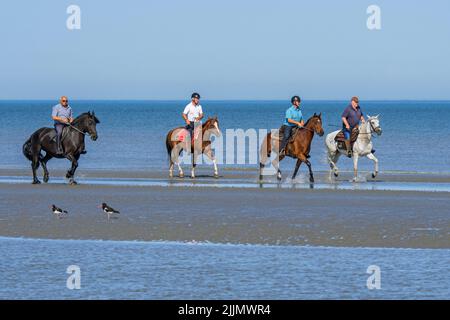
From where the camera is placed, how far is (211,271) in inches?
594

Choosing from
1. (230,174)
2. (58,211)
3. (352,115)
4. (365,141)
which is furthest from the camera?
(230,174)

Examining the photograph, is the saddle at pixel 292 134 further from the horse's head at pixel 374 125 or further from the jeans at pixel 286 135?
the horse's head at pixel 374 125

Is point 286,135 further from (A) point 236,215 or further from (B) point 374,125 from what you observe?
(A) point 236,215

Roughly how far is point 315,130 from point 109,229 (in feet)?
34.3

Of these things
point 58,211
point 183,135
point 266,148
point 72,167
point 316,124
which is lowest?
point 58,211

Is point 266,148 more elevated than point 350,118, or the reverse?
point 350,118

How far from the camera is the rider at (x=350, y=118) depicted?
1181 inches

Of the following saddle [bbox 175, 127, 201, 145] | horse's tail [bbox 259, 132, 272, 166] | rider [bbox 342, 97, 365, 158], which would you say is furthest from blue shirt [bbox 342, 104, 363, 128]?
saddle [bbox 175, 127, 201, 145]

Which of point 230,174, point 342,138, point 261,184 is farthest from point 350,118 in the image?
point 230,174

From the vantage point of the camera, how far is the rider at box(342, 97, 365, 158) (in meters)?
30.0

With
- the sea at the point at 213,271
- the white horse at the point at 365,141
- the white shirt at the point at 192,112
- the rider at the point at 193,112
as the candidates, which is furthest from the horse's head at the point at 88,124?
the sea at the point at 213,271

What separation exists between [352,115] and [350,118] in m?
0.13

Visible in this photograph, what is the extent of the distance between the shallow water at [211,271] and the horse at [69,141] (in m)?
10.2
